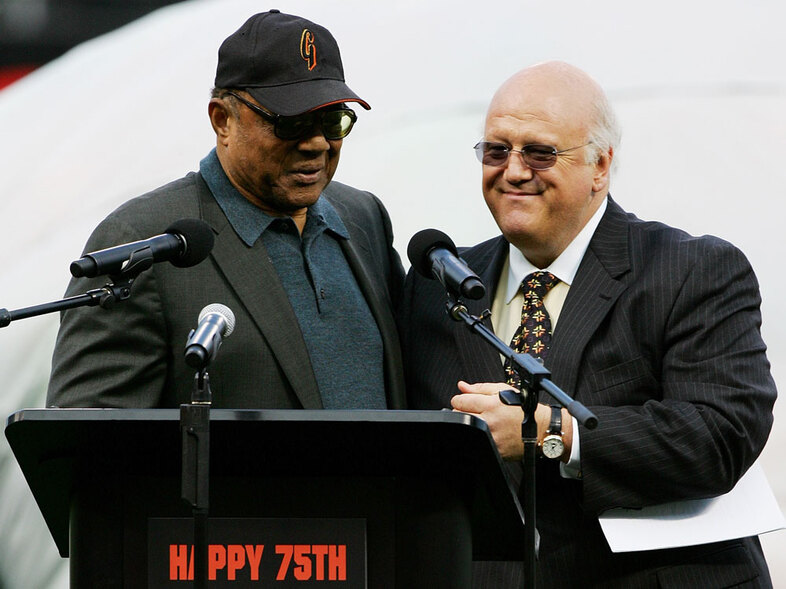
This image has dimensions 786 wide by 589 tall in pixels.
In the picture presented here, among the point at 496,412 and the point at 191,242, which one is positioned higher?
the point at 191,242

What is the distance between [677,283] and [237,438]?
1.26 m

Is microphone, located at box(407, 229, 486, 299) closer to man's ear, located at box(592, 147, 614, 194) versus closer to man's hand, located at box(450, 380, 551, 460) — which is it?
man's hand, located at box(450, 380, 551, 460)

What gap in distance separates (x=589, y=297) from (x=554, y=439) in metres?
0.55

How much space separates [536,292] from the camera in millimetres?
2850

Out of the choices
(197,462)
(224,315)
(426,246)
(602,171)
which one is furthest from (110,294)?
(602,171)

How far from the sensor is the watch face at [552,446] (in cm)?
227

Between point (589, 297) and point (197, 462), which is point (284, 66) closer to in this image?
point (589, 297)

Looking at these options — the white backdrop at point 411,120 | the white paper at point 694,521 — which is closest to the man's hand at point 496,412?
the white paper at point 694,521

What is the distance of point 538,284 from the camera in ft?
9.39

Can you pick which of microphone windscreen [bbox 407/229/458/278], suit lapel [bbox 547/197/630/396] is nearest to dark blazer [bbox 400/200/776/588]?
suit lapel [bbox 547/197/630/396]

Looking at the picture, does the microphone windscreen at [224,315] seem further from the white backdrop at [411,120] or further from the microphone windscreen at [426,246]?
the white backdrop at [411,120]

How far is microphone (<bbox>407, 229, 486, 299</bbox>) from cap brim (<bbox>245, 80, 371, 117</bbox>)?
0.43m

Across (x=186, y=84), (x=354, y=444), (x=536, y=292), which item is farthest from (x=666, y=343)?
(x=186, y=84)

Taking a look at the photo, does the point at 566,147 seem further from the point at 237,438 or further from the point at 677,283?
the point at 237,438
